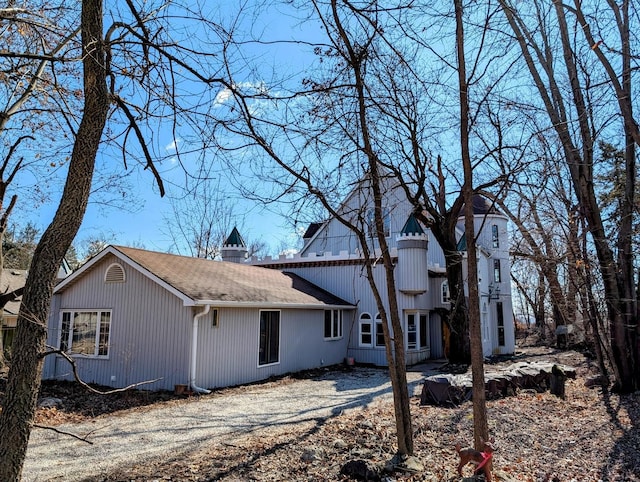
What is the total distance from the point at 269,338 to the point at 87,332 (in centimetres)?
523

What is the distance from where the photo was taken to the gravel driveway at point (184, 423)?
6.11m

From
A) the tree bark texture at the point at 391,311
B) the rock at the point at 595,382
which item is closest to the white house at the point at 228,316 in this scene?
the tree bark texture at the point at 391,311

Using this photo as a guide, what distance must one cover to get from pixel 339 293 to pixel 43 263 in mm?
15130

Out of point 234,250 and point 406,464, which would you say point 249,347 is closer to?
point 406,464

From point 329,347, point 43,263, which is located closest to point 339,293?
point 329,347

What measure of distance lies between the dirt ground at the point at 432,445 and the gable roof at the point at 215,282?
3043 millimetres

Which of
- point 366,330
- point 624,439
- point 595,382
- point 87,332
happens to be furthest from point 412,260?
point 87,332

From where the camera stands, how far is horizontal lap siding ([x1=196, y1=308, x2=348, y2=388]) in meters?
11.7

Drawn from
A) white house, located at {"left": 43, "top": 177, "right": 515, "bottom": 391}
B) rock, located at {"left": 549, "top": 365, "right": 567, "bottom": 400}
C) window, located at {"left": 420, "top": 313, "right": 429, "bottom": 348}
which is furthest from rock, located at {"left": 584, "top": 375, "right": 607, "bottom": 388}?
window, located at {"left": 420, "top": 313, "right": 429, "bottom": 348}

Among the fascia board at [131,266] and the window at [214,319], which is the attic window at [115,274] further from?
the window at [214,319]

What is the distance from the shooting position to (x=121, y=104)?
191 inches

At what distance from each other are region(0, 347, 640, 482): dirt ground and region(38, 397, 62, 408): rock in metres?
0.16

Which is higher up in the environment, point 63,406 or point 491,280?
point 491,280

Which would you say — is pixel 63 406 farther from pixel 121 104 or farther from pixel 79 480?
pixel 121 104
